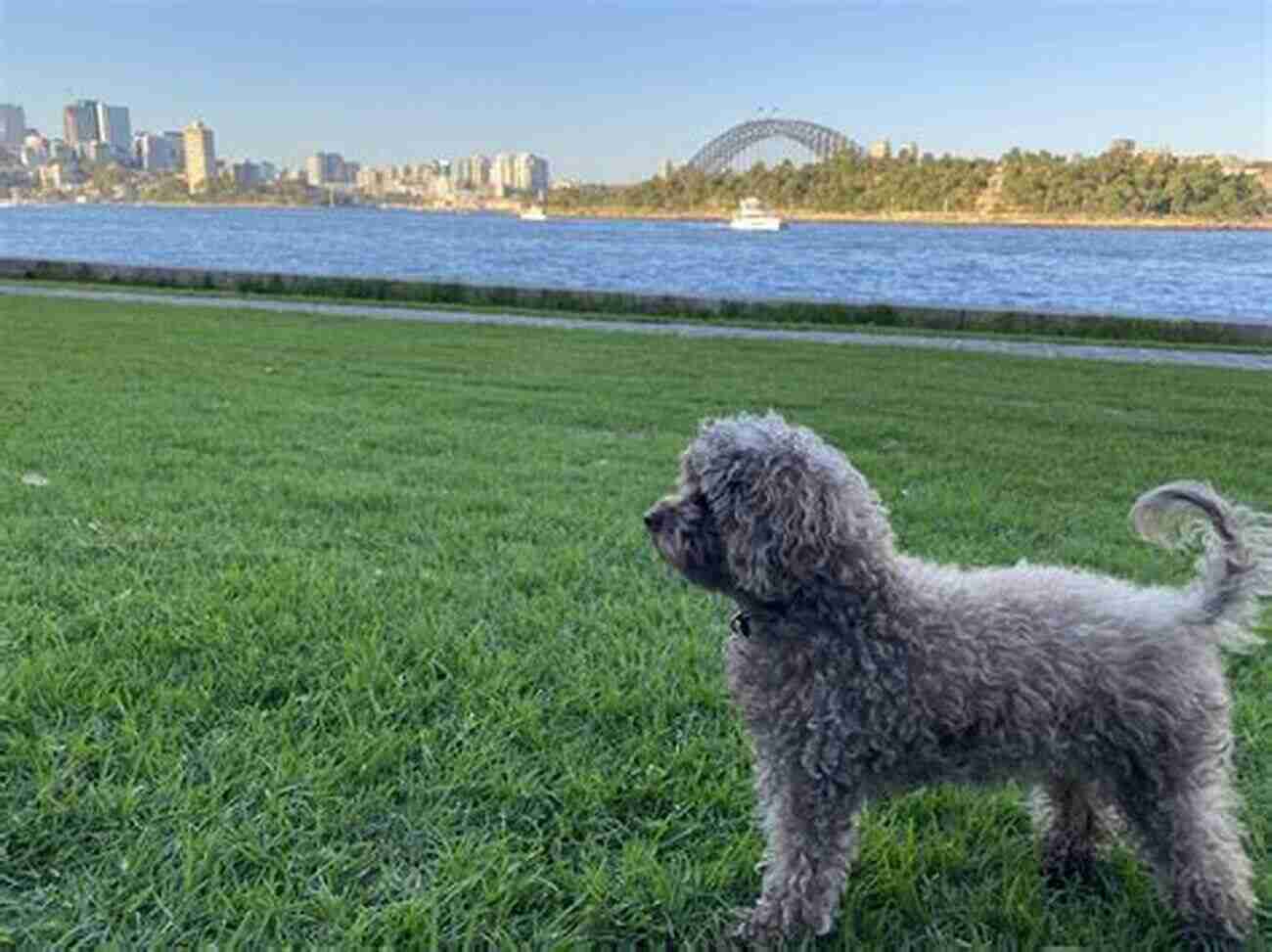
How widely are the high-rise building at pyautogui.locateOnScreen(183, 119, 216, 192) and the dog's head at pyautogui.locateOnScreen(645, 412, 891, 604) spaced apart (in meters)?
192

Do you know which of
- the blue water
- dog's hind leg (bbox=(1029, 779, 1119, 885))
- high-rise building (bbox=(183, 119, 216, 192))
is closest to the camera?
dog's hind leg (bbox=(1029, 779, 1119, 885))

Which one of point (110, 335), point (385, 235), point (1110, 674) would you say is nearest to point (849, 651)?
point (1110, 674)

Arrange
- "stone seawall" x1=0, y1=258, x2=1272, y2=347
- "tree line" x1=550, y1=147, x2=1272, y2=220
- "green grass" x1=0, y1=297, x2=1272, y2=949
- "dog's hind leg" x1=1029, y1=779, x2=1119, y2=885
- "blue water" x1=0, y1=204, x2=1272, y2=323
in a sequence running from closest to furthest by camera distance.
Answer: "green grass" x1=0, y1=297, x2=1272, y2=949
"dog's hind leg" x1=1029, y1=779, x2=1119, y2=885
"stone seawall" x1=0, y1=258, x2=1272, y2=347
"blue water" x1=0, y1=204, x2=1272, y2=323
"tree line" x1=550, y1=147, x2=1272, y2=220

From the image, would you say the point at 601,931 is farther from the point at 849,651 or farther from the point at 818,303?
the point at 818,303

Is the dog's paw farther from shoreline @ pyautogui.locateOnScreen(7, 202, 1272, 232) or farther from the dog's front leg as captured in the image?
shoreline @ pyautogui.locateOnScreen(7, 202, 1272, 232)

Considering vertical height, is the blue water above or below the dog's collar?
below

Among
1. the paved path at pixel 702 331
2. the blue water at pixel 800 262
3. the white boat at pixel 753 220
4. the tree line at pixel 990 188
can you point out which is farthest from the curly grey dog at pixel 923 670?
the tree line at pixel 990 188

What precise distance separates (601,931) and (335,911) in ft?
2.22

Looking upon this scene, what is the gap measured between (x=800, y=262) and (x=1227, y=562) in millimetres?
57966

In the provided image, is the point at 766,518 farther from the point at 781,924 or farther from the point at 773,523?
the point at 781,924

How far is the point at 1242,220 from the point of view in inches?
4424

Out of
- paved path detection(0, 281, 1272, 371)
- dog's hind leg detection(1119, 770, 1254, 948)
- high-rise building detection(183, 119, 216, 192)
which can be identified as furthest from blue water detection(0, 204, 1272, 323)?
high-rise building detection(183, 119, 216, 192)

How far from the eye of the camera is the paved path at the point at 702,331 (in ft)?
47.9

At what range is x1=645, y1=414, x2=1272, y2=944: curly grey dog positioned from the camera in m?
2.59
